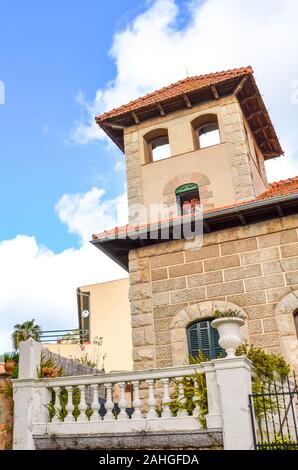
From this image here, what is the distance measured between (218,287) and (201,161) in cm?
446

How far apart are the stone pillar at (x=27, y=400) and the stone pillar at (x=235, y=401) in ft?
10.4

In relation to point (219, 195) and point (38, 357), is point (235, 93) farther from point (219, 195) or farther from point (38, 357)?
point (38, 357)

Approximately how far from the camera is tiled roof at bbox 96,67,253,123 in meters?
13.9

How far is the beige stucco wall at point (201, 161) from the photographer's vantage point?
42.8 feet

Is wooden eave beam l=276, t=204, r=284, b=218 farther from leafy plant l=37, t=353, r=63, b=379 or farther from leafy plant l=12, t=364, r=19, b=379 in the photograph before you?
leafy plant l=12, t=364, r=19, b=379

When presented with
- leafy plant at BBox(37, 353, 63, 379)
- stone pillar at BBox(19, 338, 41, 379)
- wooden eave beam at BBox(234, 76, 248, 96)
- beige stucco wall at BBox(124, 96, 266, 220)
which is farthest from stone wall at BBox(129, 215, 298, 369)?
wooden eave beam at BBox(234, 76, 248, 96)

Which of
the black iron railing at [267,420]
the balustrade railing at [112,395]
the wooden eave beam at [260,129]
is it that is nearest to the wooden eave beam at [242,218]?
the black iron railing at [267,420]

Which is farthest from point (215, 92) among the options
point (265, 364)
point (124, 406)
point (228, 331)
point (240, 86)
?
point (124, 406)

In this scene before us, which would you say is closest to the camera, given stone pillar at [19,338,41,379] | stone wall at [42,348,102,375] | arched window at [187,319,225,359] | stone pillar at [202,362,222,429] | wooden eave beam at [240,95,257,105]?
stone pillar at [202,362,222,429]

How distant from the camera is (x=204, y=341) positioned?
416 inches

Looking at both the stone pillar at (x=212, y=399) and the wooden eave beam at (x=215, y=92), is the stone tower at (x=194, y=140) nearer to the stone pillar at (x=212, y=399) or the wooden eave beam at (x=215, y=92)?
the wooden eave beam at (x=215, y=92)

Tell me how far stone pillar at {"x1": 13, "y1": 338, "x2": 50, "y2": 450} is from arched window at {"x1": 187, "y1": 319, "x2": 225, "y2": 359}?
386cm

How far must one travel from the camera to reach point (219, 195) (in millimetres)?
13031
